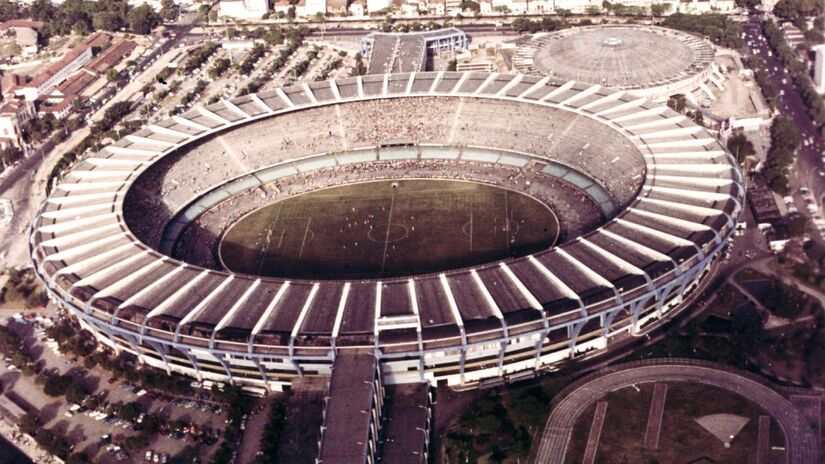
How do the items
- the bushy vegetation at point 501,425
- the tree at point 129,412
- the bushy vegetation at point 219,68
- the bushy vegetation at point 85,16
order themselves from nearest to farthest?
the bushy vegetation at point 501,425 → the tree at point 129,412 → the bushy vegetation at point 219,68 → the bushy vegetation at point 85,16

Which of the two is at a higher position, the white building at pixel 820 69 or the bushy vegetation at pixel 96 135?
the white building at pixel 820 69

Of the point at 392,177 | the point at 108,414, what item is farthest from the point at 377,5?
the point at 108,414

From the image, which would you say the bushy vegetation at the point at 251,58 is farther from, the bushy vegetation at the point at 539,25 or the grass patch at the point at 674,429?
the grass patch at the point at 674,429

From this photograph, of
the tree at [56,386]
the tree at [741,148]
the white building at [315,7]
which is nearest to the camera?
the tree at [56,386]

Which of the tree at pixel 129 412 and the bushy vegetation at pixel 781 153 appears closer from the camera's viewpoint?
the tree at pixel 129 412

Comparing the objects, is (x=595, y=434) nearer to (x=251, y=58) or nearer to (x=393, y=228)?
(x=393, y=228)

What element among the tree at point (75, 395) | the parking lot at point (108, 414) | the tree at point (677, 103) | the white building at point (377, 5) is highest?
the white building at point (377, 5)

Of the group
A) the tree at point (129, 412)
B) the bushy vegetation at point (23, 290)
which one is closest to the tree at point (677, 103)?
the tree at point (129, 412)

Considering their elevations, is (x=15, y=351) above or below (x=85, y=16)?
below

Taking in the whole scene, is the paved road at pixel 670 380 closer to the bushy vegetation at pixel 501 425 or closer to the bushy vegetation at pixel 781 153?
the bushy vegetation at pixel 501 425
